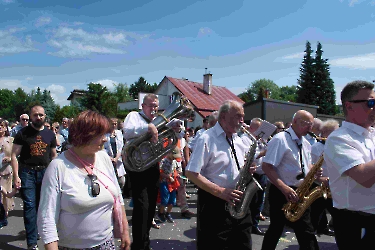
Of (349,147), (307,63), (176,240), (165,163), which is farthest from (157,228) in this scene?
(307,63)

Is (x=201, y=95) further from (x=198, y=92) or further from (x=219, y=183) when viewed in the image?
(x=219, y=183)

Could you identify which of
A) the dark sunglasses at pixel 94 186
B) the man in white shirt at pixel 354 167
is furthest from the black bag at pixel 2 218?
the man in white shirt at pixel 354 167

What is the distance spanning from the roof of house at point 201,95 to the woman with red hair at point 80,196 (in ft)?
89.8

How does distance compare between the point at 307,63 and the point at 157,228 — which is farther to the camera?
the point at 307,63

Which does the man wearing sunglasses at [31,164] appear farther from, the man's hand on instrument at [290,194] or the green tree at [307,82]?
the green tree at [307,82]

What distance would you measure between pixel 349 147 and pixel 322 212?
165 inches

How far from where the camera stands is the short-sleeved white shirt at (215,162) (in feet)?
11.1

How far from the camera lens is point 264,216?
746 centimetres

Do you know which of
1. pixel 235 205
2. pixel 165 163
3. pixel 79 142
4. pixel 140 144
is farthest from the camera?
pixel 165 163

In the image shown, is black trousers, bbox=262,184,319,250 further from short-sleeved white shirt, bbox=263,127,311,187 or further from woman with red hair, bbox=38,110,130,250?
woman with red hair, bbox=38,110,130,250

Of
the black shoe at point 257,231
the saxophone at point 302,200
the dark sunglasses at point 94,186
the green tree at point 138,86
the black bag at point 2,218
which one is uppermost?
A: the green tree at point 138,86

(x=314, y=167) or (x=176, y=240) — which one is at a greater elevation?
(x=314, y=167)

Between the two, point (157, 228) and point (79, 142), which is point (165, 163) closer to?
point (157, 228)

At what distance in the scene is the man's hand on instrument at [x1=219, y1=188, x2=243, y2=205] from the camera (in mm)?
3191
